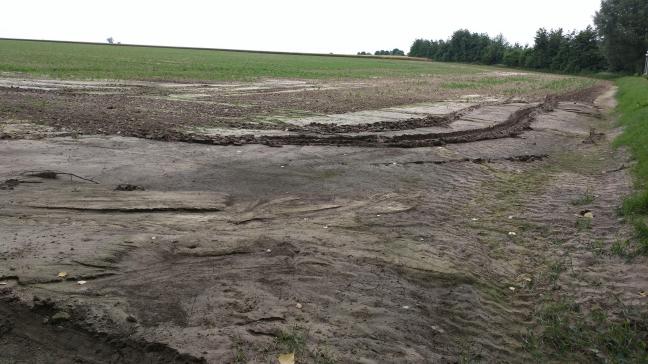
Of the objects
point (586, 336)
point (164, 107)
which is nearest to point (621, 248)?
point (586, 336)

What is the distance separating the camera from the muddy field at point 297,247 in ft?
14.0

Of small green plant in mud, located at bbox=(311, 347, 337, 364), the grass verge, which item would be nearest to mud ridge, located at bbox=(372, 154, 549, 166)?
the grass verge

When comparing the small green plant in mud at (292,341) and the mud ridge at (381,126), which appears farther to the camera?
the mud ridge at (381,126)

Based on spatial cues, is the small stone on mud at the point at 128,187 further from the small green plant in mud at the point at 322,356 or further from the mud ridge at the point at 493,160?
the small green plant in mud at the point at 322,356

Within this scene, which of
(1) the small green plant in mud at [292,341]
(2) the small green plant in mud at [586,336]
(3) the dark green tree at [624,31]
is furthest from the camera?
(3) the dark green tree at [624,31]

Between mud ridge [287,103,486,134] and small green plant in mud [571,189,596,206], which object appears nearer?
small green plant in mud [571,189,596,206]

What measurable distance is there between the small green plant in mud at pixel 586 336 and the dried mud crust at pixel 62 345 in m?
2.94

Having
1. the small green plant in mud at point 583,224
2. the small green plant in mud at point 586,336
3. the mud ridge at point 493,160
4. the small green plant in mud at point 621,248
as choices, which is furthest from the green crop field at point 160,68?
the small green plant in mud at point 586,336

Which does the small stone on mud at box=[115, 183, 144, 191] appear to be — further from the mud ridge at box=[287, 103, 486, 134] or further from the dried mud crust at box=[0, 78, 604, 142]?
the mud ridge at box=[287, 103, 486, 134]

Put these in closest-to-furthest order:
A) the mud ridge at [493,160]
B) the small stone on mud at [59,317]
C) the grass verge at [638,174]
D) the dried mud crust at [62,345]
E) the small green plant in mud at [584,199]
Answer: the dried mud crust at [62,345]
the small stone on mud at [59,317]
the grass verge at [638,174]
the small green plant in mud at [584,199]
the mud ridge at [493,160]

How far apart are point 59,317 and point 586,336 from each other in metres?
4.55

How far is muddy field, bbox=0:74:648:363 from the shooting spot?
4.26 meters

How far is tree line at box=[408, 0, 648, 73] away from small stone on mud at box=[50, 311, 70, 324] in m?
64.3

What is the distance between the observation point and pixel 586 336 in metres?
4.64
